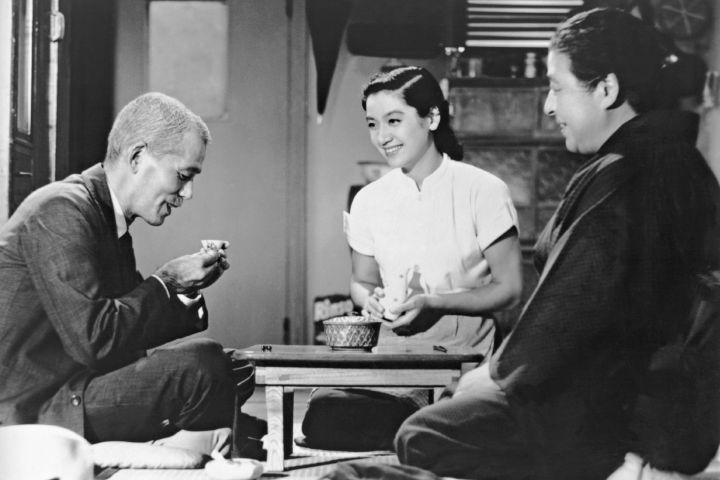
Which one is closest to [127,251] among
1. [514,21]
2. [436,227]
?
[436,227]

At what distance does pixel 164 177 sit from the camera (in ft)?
7.25

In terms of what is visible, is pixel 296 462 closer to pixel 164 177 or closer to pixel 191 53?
pixel 164 177

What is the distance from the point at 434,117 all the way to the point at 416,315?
54 centimetres

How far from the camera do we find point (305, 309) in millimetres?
2305

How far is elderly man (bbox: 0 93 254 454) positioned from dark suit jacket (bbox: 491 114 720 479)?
79 cm

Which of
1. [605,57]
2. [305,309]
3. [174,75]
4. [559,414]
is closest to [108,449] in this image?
[305,309]

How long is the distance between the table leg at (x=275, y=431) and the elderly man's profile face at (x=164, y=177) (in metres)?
0.56

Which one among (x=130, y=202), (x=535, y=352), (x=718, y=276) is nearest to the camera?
(x=535, y=352)

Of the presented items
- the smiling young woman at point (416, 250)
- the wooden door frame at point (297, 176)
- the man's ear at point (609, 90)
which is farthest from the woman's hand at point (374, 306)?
the man's ear at point (609, 90)

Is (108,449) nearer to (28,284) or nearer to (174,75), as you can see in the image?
(28,284)

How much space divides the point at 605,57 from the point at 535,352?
2.42ft

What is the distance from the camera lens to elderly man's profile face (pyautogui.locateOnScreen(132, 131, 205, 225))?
2197 millimetres

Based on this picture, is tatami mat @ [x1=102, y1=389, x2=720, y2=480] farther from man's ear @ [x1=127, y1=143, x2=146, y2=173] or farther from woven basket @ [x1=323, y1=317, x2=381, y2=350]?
man's ear @ [x1=127, y1=143, x2=146, y2=173]

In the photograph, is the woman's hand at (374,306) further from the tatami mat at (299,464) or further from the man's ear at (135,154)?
the man's ear at (135,154)
